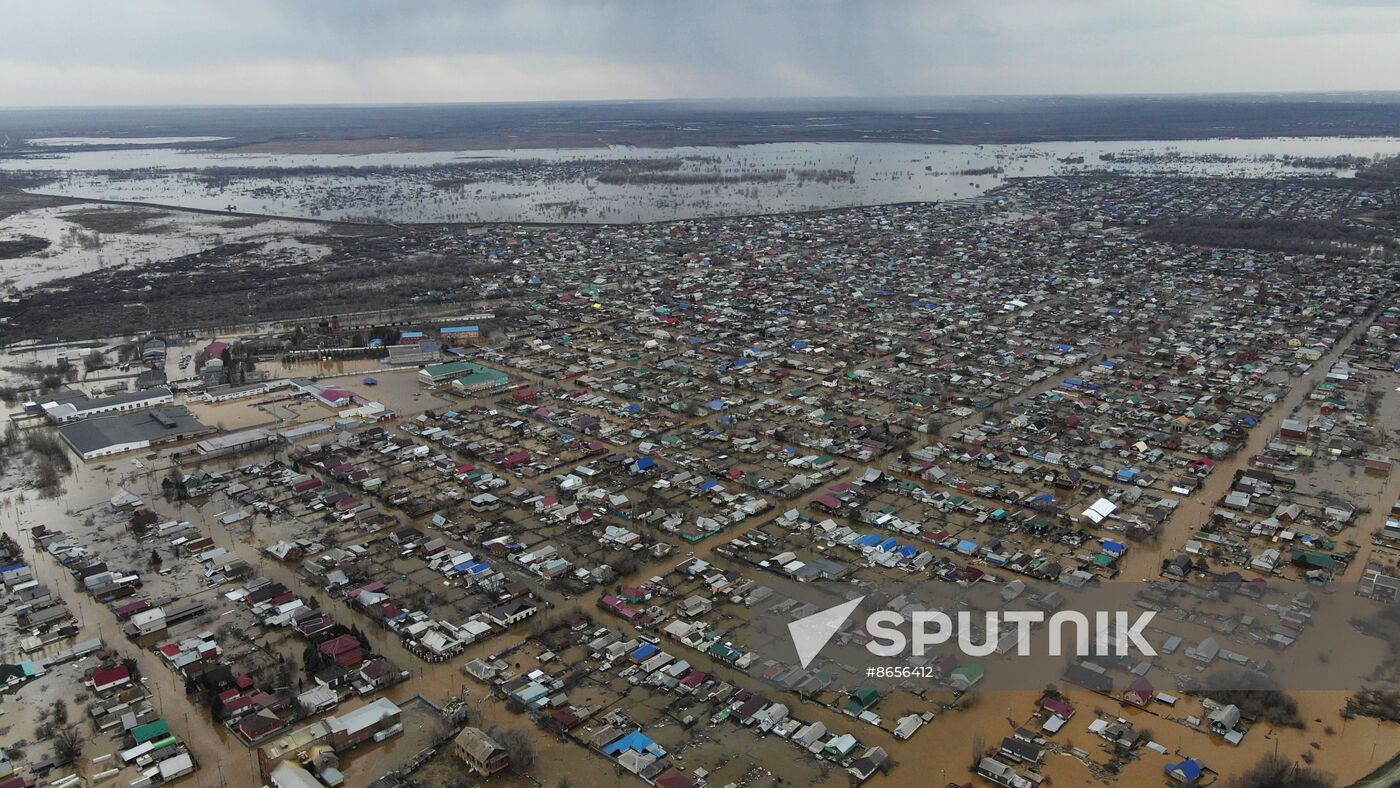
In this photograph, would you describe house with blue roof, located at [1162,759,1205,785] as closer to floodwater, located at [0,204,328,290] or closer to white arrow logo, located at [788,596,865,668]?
white arrow logo, located at [788,596,865,668]

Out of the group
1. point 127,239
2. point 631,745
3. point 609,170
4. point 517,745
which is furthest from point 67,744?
point 609,170

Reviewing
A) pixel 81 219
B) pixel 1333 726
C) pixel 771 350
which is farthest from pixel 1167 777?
pixel 81 219

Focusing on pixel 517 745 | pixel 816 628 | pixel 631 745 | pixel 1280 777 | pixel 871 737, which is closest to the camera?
pixel 1280 777

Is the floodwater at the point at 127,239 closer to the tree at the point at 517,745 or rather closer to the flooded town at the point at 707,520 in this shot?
the flooded town at the point at 707,520

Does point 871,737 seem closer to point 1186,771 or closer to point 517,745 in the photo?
point 1186,771

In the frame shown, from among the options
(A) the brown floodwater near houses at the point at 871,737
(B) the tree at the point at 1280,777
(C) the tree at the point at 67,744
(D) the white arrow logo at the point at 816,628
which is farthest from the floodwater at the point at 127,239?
(B) the tree at the point at 1280,777

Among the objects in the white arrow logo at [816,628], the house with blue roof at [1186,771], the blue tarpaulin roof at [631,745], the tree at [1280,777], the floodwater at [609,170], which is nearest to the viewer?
the tree at [1280,777]
